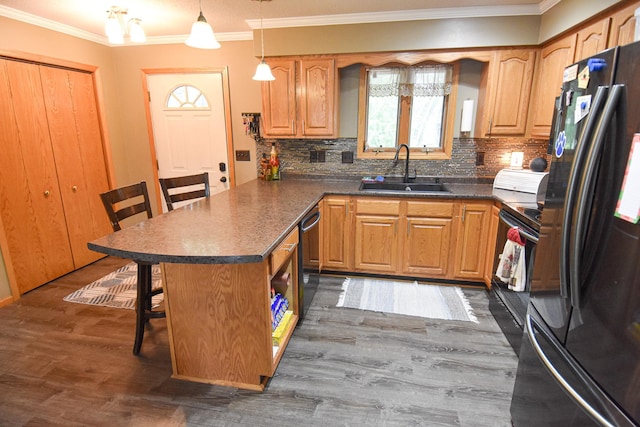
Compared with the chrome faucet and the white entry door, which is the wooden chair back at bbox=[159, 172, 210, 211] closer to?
the white entry door

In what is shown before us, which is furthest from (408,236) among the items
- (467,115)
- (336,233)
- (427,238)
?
(467,115)

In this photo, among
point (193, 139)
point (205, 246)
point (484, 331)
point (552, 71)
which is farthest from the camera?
point (193, 139)

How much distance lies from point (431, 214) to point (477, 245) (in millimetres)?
477

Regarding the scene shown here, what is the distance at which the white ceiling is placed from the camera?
8.23ft

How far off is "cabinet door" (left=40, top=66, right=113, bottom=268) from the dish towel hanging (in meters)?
3.89

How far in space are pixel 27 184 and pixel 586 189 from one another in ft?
12.6

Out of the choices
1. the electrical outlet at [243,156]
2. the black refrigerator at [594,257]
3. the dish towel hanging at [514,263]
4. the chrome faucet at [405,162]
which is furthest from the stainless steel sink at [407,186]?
the black refrigerator at [594,257]

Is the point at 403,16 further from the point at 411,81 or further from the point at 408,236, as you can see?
the point at 408,236

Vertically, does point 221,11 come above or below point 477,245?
above

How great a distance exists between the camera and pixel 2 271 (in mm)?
2662

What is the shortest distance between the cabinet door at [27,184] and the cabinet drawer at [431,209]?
3.31m

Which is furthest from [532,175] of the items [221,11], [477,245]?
[221,11]

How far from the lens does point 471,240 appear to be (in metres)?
2.80

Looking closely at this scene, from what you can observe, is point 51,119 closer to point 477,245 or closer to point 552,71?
point 477,245
